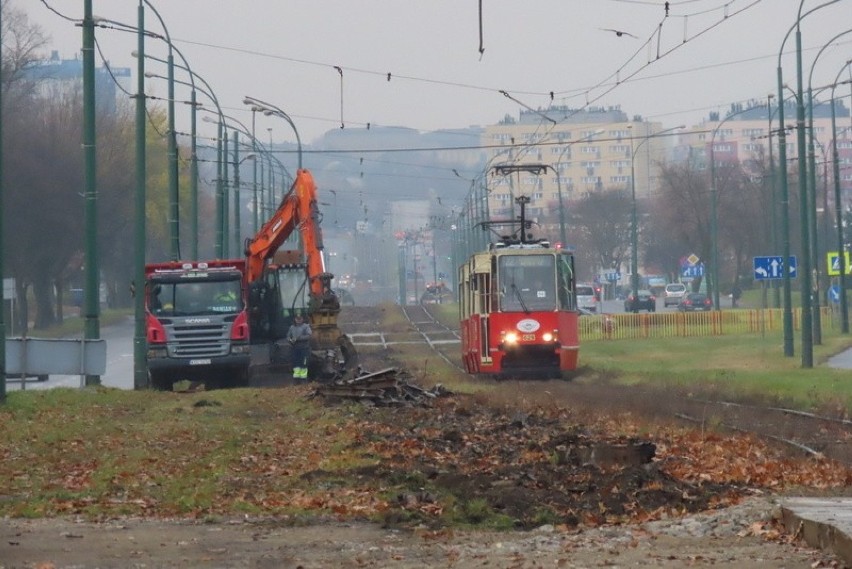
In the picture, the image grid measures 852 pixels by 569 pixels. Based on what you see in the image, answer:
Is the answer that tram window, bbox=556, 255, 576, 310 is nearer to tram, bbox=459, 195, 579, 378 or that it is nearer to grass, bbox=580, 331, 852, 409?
tram, bbox=459, 195, 579, 378

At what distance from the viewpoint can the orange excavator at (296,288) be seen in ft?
130

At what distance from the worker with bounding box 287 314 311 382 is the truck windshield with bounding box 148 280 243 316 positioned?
143 centimetres

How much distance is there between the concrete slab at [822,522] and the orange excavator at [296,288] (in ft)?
91.6

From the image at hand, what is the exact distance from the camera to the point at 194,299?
38.7 metres

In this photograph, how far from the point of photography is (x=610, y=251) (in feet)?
397

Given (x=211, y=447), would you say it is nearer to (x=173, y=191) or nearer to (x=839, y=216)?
(x=173, y=191)

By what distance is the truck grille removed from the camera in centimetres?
3825

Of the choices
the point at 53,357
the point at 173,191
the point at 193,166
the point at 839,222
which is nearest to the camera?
the point at 53,357

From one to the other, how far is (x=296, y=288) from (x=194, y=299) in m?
5.92

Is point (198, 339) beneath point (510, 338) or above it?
above

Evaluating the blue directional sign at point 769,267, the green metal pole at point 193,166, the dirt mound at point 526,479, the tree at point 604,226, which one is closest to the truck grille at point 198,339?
the green metal pole at point 193,166

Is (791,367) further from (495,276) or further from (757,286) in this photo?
(757,286)

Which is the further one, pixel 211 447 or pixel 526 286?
pixel 526 286

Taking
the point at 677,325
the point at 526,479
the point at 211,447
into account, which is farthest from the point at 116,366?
the point at 526,479
